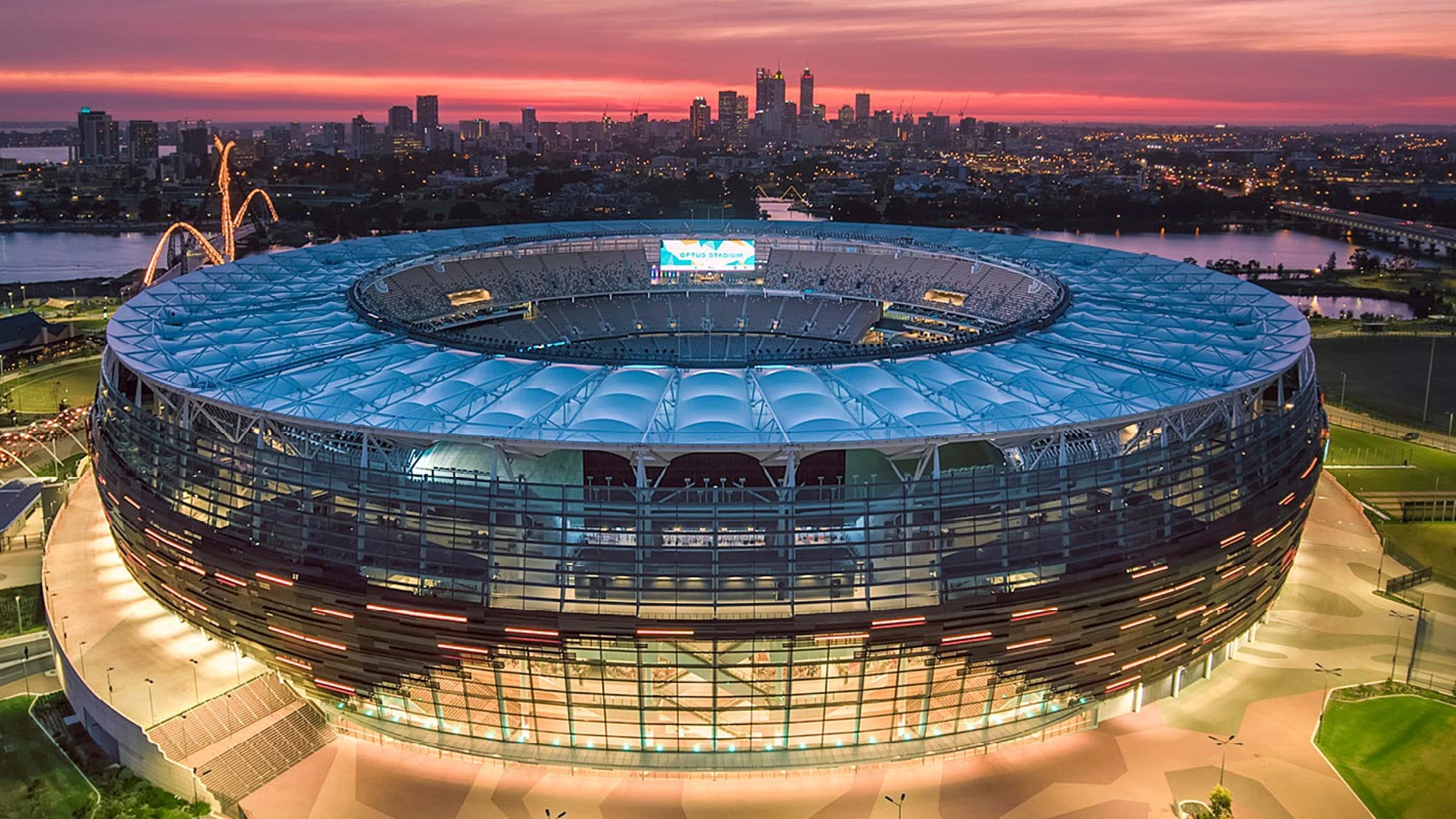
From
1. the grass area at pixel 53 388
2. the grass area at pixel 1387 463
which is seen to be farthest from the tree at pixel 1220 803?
the grass area at pixel 53 388

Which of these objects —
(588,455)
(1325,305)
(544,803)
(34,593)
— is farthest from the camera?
(1325,305)

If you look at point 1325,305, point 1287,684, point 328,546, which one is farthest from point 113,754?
point 1325,305

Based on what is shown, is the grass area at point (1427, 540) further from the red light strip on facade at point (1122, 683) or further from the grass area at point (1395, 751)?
the red light strip on facade at point (1122, 683)

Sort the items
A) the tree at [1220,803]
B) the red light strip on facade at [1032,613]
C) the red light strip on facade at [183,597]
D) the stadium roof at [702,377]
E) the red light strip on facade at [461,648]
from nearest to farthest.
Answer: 1. the tree at [1220,803]
2. the red light strip on facade at [461,648]
3. the stadium roof at [702,377]
4. the red light strip on facade at [1032,613]
5. the red light strip on facade at [183,597]

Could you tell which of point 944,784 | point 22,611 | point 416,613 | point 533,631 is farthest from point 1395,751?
point 22,611

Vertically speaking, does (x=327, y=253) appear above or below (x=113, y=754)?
above

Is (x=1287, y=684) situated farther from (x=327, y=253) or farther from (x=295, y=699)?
(x=327, y=253)

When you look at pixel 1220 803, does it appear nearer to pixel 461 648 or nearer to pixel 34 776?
pixel 461 648
